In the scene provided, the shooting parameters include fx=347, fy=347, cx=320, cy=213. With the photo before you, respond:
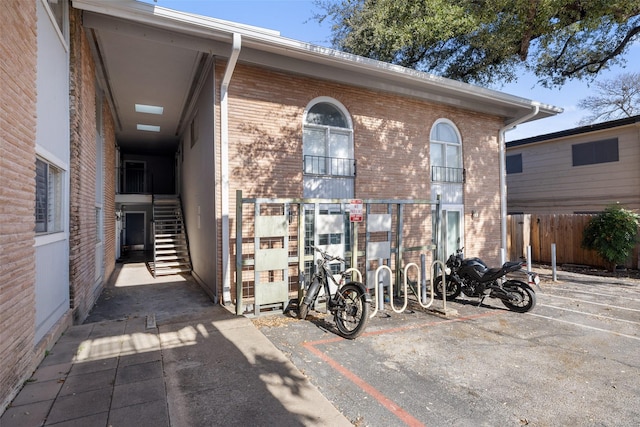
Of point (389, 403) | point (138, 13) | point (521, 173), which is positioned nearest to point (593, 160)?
point (521, 173)

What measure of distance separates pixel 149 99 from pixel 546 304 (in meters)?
11.1

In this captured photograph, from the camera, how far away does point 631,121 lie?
509 inches

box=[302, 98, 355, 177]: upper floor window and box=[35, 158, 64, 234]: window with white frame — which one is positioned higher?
box=[302, 98, 355, 177]: upper floor window

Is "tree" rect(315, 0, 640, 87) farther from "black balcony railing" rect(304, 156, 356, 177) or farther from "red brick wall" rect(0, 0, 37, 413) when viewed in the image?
"red brick wall" rect(0, 0, 37, 413)

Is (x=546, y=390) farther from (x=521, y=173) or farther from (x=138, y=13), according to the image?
(x=521, y=173)

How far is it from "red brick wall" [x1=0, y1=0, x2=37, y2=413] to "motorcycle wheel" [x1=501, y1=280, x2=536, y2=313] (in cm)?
728

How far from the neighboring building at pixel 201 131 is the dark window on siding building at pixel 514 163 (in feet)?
20.9

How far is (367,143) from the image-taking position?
870 cm

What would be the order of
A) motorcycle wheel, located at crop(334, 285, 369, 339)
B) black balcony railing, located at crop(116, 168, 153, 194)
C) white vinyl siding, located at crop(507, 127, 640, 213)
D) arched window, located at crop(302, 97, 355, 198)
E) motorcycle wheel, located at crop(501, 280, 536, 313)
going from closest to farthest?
1. motorcycle wheel, located at crop(334, 285, 369, 339)
2. motorcycle wheel, located at crop(501, 280, 536, 313)
3. arched window, located at crop(302, 97, 355, 198)
4. white vinyl siding, located at crop(507, 127, 640, 213)
5. black balcony railing, located at crop(116, 168, 153, 194)

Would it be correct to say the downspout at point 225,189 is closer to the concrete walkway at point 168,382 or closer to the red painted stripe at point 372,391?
the concrete walkway at point 168,382

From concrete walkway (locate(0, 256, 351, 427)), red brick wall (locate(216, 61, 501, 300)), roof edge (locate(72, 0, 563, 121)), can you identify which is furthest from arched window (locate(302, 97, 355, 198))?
concrete walkway (locate(0, 256, 351, 427))

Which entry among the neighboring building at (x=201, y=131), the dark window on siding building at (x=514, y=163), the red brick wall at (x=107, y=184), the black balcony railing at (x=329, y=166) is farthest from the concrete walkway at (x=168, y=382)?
the dark window on siding building at (x=514, y=163)

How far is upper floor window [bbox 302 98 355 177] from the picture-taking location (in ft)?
26.4

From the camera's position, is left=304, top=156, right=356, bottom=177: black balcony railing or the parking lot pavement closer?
the parking lot pavement
